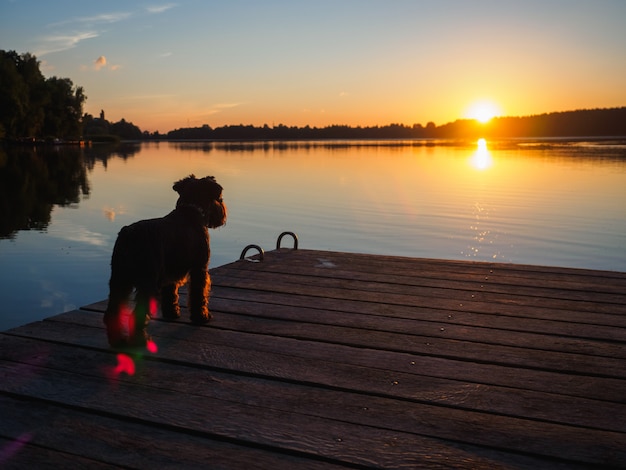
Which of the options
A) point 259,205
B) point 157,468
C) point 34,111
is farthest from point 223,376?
point 34,111

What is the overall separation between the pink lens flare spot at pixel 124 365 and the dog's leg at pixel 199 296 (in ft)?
2.68

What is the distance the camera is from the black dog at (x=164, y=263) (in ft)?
12.1

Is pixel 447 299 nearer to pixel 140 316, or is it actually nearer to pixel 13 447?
pixel 140 316

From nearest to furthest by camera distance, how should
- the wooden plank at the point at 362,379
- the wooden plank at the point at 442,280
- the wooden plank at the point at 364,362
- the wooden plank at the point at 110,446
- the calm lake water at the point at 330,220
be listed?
the wooden plank at the point at 110,446 → the wooden plank at the point at 362,379 → the wooden plank at the point at 364,362 → the wooden plank at the point at 442,280 → the calm lake water at the point at 330,220

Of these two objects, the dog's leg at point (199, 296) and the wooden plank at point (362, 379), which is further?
the dog's leg at point (199, 296)

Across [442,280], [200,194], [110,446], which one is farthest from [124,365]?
[442,280]

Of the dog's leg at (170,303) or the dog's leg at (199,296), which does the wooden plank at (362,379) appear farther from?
the dog's leg at (170,303)

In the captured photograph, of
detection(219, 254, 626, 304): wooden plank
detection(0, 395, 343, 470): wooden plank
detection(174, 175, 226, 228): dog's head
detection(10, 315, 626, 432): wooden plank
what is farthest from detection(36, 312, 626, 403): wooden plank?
detection(219, 254, 626, 304): wooden plank

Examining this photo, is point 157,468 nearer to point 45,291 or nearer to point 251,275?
point 251,275

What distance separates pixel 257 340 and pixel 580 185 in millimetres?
27127

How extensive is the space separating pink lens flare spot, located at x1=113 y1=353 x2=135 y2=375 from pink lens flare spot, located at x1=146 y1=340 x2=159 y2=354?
0.59ft

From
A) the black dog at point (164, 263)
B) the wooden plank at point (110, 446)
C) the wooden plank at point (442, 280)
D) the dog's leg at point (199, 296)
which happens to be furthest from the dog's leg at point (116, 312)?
the wooden plank at point (442, 280)

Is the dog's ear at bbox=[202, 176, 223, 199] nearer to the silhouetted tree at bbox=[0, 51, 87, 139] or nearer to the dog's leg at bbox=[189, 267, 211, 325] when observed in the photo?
the dog's leg at bbox=[189, 267, 211, 325]

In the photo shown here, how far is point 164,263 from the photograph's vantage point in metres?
4.02
